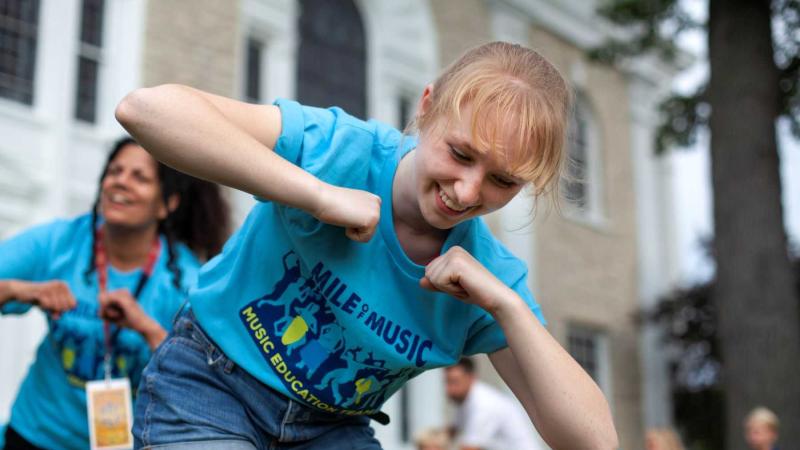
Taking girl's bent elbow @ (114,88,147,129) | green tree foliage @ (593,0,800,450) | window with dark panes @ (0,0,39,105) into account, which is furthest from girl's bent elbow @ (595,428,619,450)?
window with dark panes @ (0,0,39,105)

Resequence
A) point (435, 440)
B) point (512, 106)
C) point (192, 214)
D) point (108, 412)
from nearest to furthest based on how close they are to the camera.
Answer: point (512, 106), point (108, 412), point (192, 214), point (435, 440)

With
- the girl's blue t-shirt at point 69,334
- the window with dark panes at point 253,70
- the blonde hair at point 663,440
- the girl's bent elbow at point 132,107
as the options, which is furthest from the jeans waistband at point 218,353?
the window with dark panes at point 253,70

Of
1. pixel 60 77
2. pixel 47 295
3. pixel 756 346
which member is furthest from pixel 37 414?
pixel 756 346

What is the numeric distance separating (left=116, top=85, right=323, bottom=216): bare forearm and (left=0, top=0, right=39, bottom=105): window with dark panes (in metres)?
8.06

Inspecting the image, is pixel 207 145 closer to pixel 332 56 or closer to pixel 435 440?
pixel 435 440

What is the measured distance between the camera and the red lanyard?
3430 mm

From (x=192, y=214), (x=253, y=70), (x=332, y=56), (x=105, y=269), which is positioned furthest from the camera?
(x=332, y=56)

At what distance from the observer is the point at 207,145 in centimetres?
181

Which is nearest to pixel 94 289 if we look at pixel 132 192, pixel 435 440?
pixel 132 192

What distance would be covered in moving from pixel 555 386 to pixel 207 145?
814 mm

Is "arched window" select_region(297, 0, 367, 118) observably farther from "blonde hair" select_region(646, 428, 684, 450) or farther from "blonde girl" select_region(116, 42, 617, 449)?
"blonde girl" select_region(116, 42, 617, 449)

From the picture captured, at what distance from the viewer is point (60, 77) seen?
949 cm

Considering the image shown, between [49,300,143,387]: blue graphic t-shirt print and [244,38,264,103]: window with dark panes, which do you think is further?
[244,38,264,103]: window with dark panes

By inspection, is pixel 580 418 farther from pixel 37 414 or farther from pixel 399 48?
pixel 399 48
